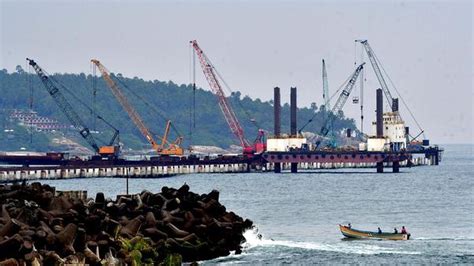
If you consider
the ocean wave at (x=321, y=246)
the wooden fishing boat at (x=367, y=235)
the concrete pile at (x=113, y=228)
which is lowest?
the ocean wave at (x=321, y=246)

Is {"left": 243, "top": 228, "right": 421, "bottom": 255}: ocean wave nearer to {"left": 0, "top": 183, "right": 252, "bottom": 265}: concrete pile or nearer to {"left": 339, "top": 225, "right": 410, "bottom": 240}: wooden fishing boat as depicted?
{"left": 0, "top": 183, "right": 252, "bottom": 265}: concrete pile

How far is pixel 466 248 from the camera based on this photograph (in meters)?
86.1

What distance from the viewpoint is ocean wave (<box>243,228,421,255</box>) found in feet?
271

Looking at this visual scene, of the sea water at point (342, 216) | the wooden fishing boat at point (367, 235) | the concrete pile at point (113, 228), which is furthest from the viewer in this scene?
the wooden fishing boat at point (367, 235)

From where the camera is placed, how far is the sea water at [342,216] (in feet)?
264

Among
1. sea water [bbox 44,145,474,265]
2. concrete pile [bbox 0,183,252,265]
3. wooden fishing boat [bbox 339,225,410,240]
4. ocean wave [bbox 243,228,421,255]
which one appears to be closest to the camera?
concrete pile [bbox 0,183,252,265]

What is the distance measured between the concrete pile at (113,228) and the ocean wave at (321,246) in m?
1.11

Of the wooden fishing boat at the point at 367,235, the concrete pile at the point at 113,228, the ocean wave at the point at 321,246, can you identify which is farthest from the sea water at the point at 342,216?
the concrete pile at the point at 113,228

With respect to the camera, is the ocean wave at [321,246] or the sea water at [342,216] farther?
the ocean wave at [321,246]

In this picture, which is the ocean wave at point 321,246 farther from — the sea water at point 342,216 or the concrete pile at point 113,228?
the concrete pile at point 113,228

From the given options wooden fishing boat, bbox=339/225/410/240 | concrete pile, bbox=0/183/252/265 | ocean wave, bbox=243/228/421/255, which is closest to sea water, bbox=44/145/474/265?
ocean wave, bbox=243/228/421/255

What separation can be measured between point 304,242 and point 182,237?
17683mm

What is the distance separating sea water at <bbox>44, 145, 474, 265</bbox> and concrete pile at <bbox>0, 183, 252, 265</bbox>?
66.6 inches

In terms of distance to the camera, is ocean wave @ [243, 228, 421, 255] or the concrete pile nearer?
the concrete pile
